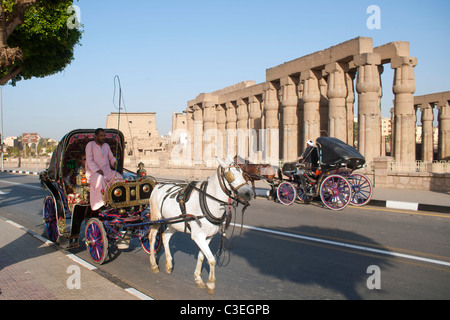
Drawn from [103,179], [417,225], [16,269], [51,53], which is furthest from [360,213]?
[51,53]

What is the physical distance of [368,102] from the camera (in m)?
23.6

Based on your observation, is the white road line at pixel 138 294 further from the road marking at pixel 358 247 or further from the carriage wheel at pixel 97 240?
the road marking at pixel 358 247

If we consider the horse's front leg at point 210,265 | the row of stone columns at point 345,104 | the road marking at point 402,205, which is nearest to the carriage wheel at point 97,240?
the horse's front leg at point 210,265

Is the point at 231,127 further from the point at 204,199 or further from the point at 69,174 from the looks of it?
the point at 204,199

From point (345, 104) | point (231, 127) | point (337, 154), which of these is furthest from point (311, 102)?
point (231, 127)

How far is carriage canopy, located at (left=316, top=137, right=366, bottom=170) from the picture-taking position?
1212 centimetres

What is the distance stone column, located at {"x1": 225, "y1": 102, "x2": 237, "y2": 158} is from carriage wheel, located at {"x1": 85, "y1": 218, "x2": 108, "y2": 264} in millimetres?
37019

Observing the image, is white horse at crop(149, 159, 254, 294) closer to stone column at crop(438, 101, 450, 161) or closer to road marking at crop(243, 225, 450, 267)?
road marking at crop(243, 225, 450, 267)

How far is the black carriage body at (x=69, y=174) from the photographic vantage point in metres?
7.34

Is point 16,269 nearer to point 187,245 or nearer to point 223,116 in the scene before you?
point 187,245

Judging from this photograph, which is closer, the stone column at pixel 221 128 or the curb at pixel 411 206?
the curb at pixel 411 206

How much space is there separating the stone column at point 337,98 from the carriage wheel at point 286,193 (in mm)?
12644

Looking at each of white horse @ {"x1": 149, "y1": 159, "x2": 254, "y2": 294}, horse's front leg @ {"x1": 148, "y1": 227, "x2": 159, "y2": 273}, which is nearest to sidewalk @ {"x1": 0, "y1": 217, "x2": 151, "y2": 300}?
horse's front leg @ {"x1": 148, "y1": 227, "x2": 159, "y2": 273}

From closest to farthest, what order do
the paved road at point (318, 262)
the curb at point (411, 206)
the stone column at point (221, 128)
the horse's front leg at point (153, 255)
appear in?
the paved road at point (318, 262)
the horse's front leg at point (153, 255)
the curb at point (411, 206)
the stone column at point (221, 128)
